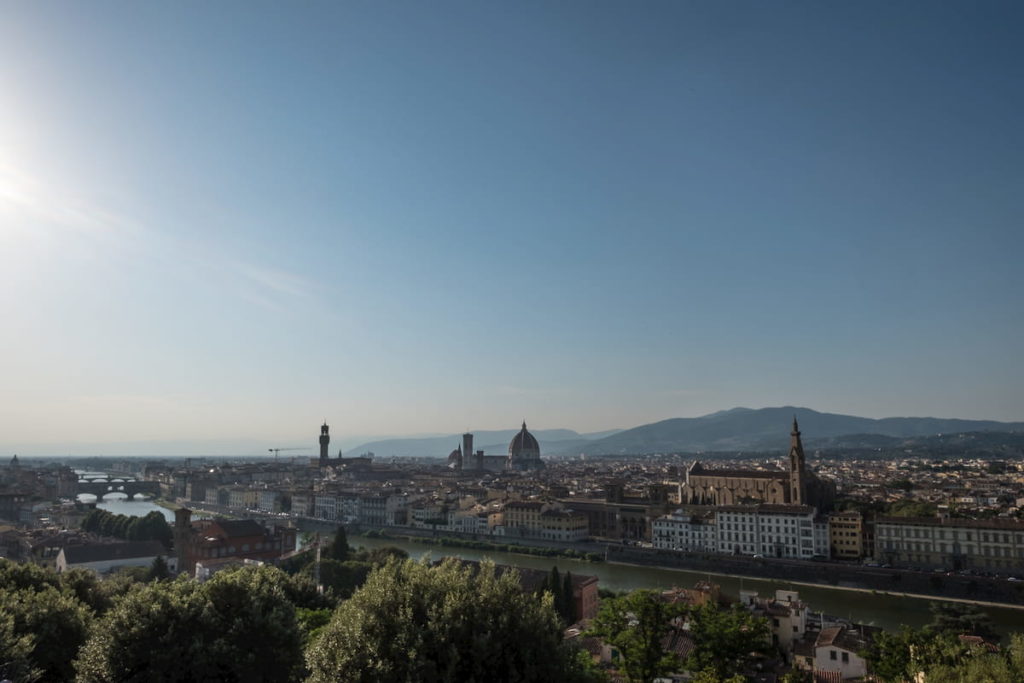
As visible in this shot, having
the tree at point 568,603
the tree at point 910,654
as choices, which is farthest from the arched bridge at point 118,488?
the tree at point 910,654

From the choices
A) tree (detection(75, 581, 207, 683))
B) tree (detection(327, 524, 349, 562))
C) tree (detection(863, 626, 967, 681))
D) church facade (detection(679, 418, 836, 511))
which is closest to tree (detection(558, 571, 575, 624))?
tree (detection(863, 626, 967, 681))

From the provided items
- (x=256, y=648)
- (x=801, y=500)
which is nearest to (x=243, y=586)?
(x=256, y=648)

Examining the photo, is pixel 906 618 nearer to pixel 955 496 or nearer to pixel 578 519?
pixel 578 519

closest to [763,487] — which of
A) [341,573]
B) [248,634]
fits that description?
[341,573]

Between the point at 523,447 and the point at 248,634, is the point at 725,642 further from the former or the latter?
the point at 523,447

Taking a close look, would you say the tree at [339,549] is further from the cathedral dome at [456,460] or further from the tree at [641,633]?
the cathedral dome at [456,460]

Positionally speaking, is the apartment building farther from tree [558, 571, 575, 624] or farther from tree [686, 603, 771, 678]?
tree [686, 603, 771, 678]
